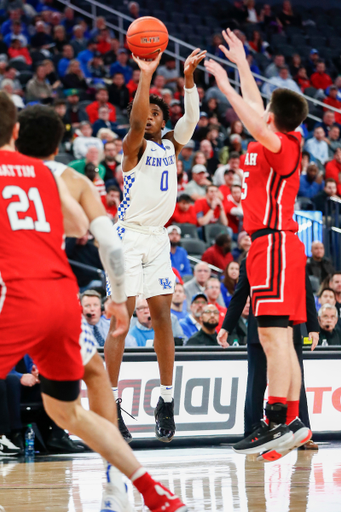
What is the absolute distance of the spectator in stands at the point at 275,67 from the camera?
18.9m

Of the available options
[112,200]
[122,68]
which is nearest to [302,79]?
[122,68]

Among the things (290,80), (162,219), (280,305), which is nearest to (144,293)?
(162,219)

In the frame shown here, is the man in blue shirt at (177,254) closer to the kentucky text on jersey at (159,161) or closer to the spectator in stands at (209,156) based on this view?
the spectator in stands at (209,156)

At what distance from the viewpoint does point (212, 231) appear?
1271 cm

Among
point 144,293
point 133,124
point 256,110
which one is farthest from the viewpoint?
point 144,293

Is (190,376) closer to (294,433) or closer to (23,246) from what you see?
(294,433)

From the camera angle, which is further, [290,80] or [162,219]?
[290,80]

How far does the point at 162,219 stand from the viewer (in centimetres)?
607

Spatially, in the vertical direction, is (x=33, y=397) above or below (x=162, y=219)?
below

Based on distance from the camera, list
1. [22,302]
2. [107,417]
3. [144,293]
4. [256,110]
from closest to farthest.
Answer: [22,302] < [107,417] < [256,110] < [144,293]

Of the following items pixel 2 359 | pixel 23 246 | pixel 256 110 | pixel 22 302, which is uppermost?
pixel 256 110

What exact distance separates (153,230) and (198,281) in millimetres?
4955

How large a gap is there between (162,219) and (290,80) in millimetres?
13406

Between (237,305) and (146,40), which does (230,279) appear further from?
(146,40)
